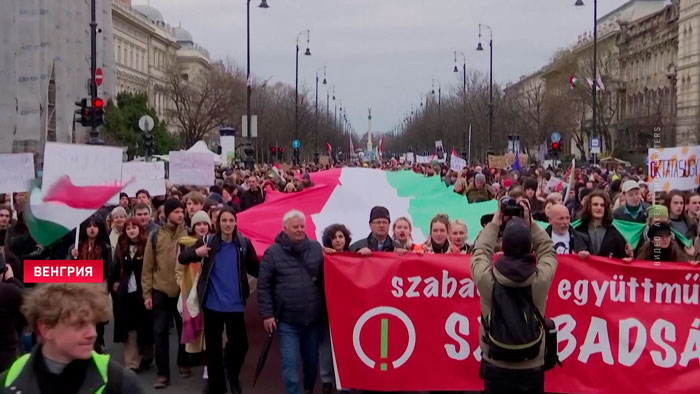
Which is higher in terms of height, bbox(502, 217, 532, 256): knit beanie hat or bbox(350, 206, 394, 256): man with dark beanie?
bbox(502, 217, 532, 256): knit beanie hat

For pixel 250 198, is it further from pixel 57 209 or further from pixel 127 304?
pixel 57 209

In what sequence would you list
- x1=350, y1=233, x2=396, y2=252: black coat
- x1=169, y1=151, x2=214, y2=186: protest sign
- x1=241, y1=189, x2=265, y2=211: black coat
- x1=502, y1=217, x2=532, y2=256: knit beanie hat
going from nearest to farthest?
1. x1=502, y1=217, x2=532, y2=256: knit beanie hat
2. x1=350, y1=233, x2=396, y2=252: black coat
3. x1=241, y1=189, x2=265, y2=211: black coat
4. x1=169, y1=151, x2=214, y2=186: protest sign

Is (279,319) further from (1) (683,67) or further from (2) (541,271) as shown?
(1) (683,67)

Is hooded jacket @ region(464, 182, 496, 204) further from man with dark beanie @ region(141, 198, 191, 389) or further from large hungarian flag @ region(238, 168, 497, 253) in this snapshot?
man with dark beanie @ region(141, 198, 191, 389)

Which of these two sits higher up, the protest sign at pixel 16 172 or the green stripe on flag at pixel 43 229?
the protest sign at pixel 16 172

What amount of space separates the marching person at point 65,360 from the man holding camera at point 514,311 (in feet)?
8.39

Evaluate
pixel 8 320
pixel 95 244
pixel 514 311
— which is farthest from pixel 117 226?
pixel 514 311

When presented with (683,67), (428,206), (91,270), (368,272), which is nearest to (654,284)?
(368,272)

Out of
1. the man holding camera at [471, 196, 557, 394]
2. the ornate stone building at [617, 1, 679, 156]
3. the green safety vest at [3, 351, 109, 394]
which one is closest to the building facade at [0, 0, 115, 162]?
the man holding camera at [471, 196, 557, 394]

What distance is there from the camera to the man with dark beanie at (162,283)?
9.16 metres

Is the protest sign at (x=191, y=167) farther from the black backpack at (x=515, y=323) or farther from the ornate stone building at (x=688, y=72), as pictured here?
the ornate stone building at (x=688, y=72)

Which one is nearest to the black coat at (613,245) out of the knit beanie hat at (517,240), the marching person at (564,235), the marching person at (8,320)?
the marching person at (564,235)

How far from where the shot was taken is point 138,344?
9.75 m

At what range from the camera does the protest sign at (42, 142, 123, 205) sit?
7746 mm
